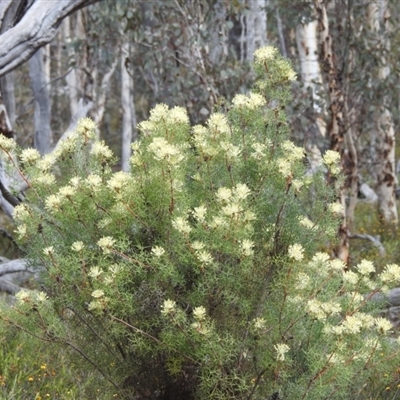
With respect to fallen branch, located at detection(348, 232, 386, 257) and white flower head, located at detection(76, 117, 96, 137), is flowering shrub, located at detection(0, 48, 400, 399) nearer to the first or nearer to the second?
white flower head, located at detection(76, 117, 96, 137)

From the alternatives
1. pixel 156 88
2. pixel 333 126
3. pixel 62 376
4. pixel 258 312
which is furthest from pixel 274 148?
pixel 156 88

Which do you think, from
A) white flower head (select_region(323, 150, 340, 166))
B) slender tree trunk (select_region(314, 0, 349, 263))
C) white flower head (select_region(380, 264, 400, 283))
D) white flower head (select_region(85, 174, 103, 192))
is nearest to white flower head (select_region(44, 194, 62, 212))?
white flower head (select_region(85, 174, 103, 192))

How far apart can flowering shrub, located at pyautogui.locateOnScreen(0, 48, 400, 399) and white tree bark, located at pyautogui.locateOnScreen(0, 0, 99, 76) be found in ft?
5.87

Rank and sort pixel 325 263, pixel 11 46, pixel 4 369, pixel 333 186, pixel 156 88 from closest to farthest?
pixel 325 263 → pixel 333 186 → pixel 4 369 → pixel 11 46 → pixel 156 88

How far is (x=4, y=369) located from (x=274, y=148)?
2.31m

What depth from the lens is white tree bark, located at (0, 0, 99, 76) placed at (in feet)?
18.8

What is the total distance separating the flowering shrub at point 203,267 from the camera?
3.77 metres

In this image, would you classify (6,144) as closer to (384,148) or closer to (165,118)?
(165,118)

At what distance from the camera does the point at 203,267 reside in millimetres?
3734

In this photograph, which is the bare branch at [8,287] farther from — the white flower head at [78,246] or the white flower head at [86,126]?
the white flower head at [78,246]

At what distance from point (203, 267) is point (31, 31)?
280 cm

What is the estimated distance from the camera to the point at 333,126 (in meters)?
8.13

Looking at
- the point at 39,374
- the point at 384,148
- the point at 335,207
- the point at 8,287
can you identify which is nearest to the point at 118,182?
the point at 335,207

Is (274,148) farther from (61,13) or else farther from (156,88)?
(156,88)
